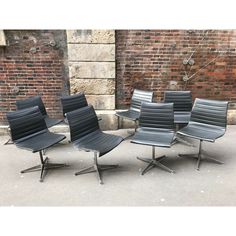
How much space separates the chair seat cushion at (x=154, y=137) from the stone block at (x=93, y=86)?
1.47 metres

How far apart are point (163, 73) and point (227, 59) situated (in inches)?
49.8

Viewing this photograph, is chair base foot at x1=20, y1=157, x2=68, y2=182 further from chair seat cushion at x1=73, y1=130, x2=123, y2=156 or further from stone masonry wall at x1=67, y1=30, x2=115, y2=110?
stone masonry wall at x1=67, y1=30, x2=115, y2=110

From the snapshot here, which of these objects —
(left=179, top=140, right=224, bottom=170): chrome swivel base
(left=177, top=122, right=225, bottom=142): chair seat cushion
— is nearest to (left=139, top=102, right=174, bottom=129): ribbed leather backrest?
(left=177, top=122, right=225, bottom=142): chair seat cushion

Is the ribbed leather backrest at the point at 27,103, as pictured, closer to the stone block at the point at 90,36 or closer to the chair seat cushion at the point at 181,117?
the stone block at the point at 90,36

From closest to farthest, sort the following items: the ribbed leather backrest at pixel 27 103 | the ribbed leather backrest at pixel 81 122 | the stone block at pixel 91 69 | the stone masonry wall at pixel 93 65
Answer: the ribbed leather backrest at pixel 81 122, the ribbed leather backrest at pixel 27 103, the stone masonry wall at pixel 93 65, the stone block at pixel 91 69

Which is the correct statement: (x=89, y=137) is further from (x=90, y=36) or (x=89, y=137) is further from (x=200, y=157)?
(x=90, y=36)

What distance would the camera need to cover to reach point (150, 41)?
4.85m

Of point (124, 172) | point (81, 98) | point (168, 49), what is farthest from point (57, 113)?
point (168, 49)

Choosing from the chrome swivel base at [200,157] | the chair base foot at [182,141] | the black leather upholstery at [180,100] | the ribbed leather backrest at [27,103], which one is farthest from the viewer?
the black leather upholstery at [180,100]

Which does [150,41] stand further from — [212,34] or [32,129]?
[32,129]

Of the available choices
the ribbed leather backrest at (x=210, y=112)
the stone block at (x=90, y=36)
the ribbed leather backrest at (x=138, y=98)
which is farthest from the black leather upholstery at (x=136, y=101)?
the stone block at (x=90, y=36)

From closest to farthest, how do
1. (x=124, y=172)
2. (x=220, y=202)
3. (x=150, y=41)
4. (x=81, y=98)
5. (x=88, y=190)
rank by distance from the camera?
(x=220, y=202) → (x=88, y=190) → (x=124, y=172) → (x=81, y=98) → (x=150, y=41)

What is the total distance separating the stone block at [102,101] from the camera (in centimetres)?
497

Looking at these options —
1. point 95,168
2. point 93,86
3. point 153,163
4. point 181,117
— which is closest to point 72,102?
point 93,86
